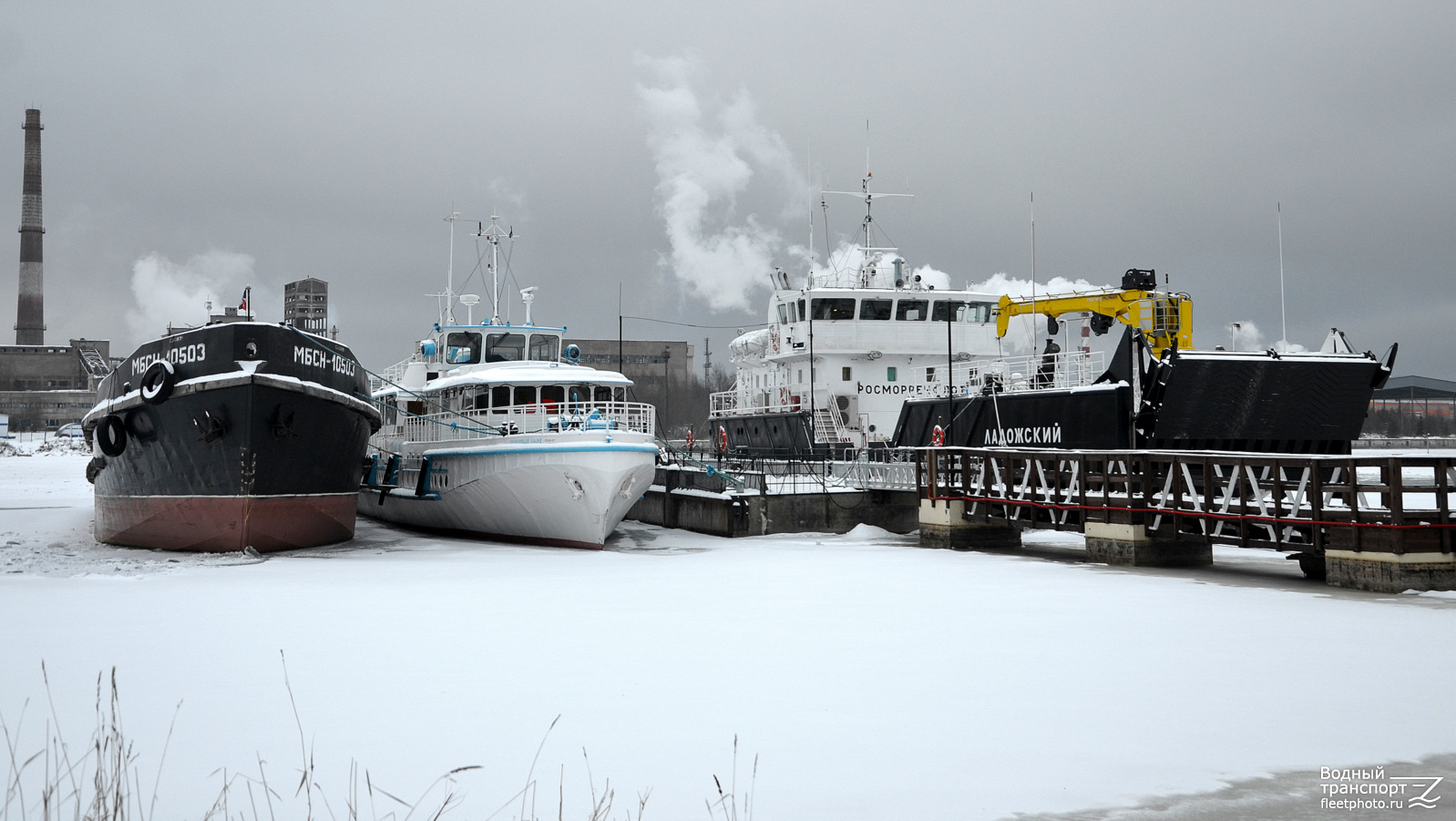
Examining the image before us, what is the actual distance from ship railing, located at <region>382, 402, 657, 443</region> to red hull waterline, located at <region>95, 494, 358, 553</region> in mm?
3034

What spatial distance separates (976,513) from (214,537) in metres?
13.5

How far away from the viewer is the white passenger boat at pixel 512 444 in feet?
63.2

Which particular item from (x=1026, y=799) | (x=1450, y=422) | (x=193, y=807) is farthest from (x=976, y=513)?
(x=1450, y=422)

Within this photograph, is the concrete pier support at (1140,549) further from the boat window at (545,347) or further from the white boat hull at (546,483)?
the boat window at (545,347)

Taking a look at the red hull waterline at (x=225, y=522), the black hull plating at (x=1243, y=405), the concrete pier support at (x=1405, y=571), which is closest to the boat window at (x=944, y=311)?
the black hull plating at (x=1243, y=405)

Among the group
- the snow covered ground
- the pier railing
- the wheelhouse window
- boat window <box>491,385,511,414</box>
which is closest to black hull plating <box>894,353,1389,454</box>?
the pier railing

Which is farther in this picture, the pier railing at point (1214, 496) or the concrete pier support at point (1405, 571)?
the pier railing at point (1214, 496)

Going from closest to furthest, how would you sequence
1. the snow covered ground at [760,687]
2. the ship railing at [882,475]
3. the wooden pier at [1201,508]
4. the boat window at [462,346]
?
the snow covered ground at [760,687] → the wooden pier at [1201,508] → the ship railing at [882,475] → the boat window at [462,346]

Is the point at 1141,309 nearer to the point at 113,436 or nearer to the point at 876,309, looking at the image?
the point at 876,309

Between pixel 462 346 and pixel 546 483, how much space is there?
27.0 ft

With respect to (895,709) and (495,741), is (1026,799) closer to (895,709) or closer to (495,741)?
(895,709)

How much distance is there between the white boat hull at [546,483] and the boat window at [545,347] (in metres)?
5.11

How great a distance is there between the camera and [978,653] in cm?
886

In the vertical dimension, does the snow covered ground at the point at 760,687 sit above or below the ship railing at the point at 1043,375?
below
